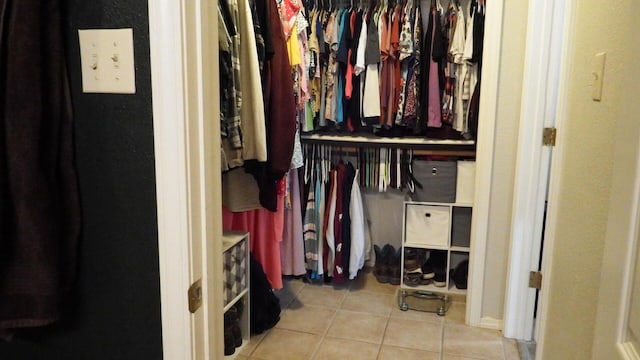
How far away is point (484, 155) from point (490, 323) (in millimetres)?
964

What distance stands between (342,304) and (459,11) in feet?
6.37

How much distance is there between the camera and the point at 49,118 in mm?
941

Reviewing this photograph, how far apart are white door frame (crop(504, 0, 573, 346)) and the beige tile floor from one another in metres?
0.23

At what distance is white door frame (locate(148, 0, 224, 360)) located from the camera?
33.7 inches

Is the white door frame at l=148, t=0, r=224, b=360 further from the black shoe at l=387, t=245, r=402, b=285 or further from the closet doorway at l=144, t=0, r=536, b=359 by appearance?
the black shoe at l=387, t=245, r=402, b=285

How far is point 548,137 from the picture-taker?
8.16ft

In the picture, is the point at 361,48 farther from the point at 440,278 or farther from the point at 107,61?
the point at 107,61

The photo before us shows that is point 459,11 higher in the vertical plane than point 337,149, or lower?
higher

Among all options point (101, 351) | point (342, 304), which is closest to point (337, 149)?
point (342, 304)

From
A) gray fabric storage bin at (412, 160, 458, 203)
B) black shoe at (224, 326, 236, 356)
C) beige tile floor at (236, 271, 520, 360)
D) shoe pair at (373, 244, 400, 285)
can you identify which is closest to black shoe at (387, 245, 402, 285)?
shoe pair at (373, 244, 400, 285)

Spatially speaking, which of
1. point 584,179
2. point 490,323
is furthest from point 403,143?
point 584,179

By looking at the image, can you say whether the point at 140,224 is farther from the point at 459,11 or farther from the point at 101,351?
the point at 459,11

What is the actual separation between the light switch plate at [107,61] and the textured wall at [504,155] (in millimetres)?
2204

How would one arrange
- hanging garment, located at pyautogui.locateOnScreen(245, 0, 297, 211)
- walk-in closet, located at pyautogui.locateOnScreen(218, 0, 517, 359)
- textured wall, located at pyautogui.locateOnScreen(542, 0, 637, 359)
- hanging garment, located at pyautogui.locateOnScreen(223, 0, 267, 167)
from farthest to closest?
walk-in closet, located at pyautogui.locateOnScreen(218, 0, 517, 359)
hanging garment, located at pyautogui.locateOnScreen(245, 0, 297, 211)
hanging garment, located at pyautogui.locateOnScreen(223, 0, 267, 167)
textured wall, located at pyautogui.locateOnScreen(542, 0, 637, 359)
